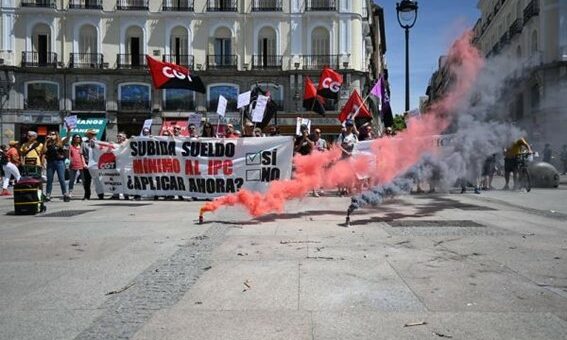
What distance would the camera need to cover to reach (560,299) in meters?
5.12

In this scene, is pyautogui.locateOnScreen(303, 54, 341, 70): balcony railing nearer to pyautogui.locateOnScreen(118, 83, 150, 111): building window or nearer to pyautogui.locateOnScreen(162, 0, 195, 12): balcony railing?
pyautogui.locateOnScreen(162, 0, 195, 12): balcony railing

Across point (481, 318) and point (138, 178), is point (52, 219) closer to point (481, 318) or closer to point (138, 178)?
point (138, 178)

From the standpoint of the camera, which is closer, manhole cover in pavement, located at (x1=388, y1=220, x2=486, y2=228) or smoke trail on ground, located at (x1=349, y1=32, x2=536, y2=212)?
manhole cover in pavement, located at (x1=388, y1=220, x2=486, y2=228)

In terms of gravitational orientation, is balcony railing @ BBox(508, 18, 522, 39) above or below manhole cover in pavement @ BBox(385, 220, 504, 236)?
above

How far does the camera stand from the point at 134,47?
4575cm

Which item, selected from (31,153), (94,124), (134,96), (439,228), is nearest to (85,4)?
(134,96)

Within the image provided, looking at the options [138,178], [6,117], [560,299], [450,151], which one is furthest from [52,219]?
[6,117]

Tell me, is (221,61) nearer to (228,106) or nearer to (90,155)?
(228,106)

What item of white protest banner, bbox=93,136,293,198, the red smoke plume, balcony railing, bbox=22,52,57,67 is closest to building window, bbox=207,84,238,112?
balcony railing, bbox=22,52,57,67

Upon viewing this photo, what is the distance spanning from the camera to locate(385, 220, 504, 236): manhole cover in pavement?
336 inches

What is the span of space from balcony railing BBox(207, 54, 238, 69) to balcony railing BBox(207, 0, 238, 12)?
3937mm

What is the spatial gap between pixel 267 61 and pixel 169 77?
2956 centimetres

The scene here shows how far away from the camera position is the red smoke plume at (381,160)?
399 inches

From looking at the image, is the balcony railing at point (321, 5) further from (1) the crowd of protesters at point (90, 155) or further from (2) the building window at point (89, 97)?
(1) the crowd of protesters at point (90, 155)
